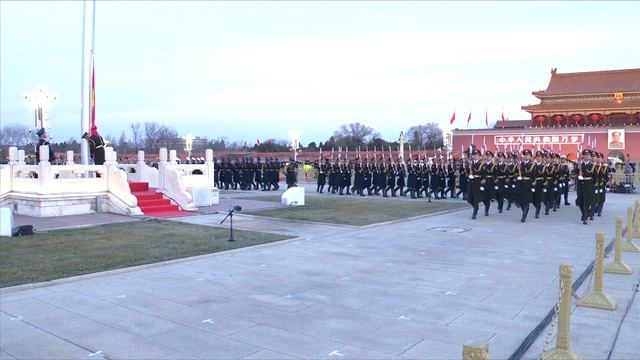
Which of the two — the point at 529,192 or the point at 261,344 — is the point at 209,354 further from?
the point at 529,192

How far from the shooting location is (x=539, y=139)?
143 ft

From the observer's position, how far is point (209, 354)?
480 centimetres

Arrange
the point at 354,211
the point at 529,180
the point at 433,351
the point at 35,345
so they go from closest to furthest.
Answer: the point at 433,351
the point at 35,345
the point at 529,180
the point at 354,211

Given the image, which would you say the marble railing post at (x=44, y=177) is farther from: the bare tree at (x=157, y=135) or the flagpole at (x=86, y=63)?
the bare tree at (x=157, y=135)

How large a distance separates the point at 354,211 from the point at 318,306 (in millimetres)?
10842

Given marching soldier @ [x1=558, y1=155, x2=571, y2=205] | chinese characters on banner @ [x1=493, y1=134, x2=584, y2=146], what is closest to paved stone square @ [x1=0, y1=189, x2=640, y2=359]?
marching soldier @ [x1=558, y1=155, x2=571, y2=205]

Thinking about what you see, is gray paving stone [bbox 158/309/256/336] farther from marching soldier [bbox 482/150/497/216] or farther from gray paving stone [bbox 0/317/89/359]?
marching soldier [bbox 482/150/497/216]

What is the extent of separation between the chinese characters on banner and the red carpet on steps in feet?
107

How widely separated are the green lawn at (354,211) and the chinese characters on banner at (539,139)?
26350 millimetres

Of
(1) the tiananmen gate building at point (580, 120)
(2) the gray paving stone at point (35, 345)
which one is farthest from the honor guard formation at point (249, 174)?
(2) the gray paving stone at point (35, 345)

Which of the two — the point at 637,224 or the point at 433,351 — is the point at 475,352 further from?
the point at 637,224

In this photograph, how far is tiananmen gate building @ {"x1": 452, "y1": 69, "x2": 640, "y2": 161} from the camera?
1602 inches

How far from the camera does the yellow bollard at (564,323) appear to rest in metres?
4.41

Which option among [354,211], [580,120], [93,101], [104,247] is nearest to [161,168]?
[93,101]
